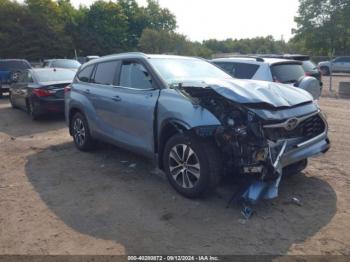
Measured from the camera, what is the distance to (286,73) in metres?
7.94

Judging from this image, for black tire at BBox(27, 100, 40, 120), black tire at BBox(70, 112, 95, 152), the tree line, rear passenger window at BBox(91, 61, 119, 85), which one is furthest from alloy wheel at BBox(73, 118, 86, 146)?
the tree line

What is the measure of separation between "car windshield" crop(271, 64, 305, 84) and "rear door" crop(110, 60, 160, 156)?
341cm

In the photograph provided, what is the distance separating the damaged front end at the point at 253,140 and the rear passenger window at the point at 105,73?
206 cm

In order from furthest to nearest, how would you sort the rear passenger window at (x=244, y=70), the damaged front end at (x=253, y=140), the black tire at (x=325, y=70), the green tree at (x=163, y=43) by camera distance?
the green tree at (x=163, y=43), the black tire at (x=325, y=70), the rear passenger window at (x=244, y=70), the damaged front end at (x=253, y=140)

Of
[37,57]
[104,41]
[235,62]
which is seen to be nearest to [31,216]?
[235,62]

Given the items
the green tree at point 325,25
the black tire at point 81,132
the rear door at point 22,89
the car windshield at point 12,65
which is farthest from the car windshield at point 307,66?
the green tree at point 325,25

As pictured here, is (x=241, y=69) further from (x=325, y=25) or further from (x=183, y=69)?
(x=325, y=25)

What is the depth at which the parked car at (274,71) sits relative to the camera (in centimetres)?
760

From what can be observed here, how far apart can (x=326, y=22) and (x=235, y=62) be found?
38.0 metres

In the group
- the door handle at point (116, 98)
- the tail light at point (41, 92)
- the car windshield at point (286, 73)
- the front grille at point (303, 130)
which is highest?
the car windshield at point (286, 73)

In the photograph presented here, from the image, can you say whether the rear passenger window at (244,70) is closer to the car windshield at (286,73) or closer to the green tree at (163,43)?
the car windshield at (286,73)

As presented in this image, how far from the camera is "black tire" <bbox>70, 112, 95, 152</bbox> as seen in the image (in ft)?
22.0

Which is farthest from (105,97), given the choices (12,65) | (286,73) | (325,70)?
(325,70)

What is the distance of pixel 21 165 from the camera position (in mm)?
6363
